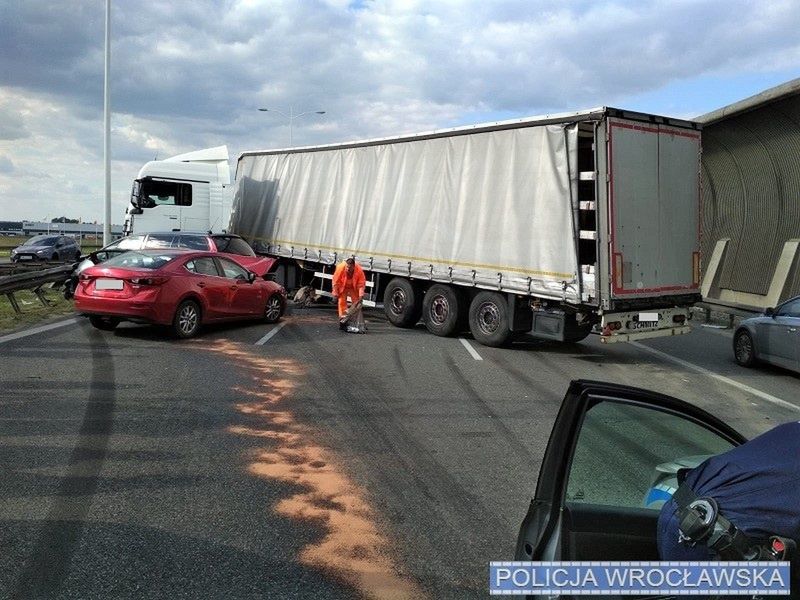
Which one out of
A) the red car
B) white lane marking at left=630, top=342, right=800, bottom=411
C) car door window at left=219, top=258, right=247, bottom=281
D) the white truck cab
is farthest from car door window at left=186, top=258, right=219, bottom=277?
the white truck cab

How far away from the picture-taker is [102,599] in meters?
3.31

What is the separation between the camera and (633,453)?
279cm

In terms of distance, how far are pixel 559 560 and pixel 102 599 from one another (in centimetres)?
227

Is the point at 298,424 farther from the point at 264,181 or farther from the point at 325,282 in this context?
the point at 264,181

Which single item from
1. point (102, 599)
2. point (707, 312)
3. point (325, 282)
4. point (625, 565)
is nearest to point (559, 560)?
point (625, 565)

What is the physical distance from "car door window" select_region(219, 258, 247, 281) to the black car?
965 inches

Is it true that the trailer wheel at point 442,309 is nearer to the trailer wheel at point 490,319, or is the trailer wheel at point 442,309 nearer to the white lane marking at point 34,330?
the trailer wheel at point 490,319

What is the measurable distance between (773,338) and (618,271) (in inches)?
106

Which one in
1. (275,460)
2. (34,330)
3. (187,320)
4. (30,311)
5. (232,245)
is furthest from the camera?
(232,245)

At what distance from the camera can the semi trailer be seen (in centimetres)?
1014

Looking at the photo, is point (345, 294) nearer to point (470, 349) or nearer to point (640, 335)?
point (470, 349)

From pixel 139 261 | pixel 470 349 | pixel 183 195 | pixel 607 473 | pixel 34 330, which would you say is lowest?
pixel 470 349

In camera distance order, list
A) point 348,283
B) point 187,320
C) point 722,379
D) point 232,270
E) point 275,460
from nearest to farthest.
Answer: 1. point 275,460
2. point 722,379
3. point 187,320
4. point 232,270
5. point 348,283

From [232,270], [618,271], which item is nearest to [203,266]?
[232,270]
